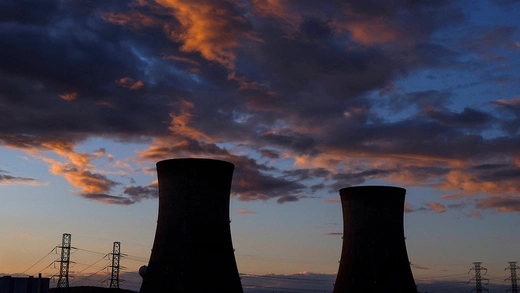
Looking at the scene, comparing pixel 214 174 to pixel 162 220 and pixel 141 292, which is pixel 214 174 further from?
pixel 141 292

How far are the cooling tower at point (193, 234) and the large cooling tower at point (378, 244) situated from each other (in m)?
11.2

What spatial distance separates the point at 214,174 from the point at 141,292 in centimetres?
695

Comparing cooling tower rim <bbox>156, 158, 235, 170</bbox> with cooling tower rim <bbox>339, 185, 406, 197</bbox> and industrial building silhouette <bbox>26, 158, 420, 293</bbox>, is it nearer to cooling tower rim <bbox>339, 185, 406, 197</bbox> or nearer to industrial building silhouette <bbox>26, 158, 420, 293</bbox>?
industrial building silhouette <bbox>26, 158, 420, 293</bbox>

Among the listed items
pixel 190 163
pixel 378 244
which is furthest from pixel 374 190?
pixel 190 163

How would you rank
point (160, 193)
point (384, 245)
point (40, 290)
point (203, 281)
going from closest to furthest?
point (203, 281) < point (160, 193) < point (40, 290) < point (384, 245)

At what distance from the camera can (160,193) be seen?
31203 mm

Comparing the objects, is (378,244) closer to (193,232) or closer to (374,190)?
(374,190)

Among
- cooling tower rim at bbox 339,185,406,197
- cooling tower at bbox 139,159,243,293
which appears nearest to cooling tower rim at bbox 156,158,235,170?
cooling tower at bbox 139,159,243,293

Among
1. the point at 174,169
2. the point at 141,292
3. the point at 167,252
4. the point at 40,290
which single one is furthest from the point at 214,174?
the point at 40,290

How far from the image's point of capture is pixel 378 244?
1505 inches

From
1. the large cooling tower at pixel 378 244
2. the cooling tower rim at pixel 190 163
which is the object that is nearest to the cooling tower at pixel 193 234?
the cooling tower rim at pixel 190 163

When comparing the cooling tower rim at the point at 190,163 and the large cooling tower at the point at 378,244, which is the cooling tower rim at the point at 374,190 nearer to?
the large cooling tower at the point at 378,244

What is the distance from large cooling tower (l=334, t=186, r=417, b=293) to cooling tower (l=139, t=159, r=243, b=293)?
1116 centimetres

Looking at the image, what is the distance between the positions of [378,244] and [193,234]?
13.9 metres
